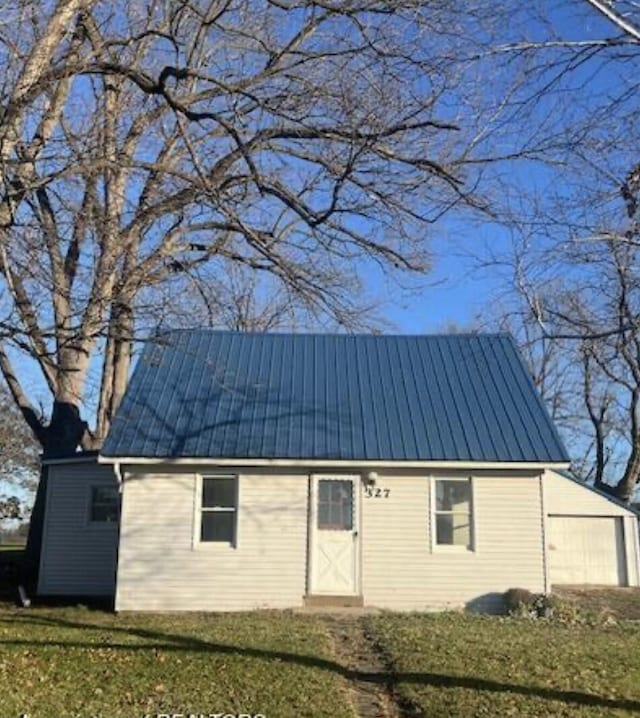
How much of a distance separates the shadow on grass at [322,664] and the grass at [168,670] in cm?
2

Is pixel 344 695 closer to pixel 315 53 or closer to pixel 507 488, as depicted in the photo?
pixel 507 488

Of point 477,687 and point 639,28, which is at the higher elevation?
point 639,28

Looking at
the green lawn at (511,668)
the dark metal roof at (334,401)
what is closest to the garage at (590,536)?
the dark metal roof at (334,401)

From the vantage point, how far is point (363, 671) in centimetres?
948

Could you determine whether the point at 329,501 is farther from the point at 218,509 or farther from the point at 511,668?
the point at 511,668

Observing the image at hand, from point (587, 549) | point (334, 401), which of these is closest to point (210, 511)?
point (334, 401)

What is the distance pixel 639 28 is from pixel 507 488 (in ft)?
34.3

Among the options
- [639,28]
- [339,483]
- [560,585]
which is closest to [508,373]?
[339,483]

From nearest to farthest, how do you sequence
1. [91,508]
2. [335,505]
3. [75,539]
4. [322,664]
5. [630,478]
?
[322,664] → [335,505] → [75,539] → [91,508] → [630,478]

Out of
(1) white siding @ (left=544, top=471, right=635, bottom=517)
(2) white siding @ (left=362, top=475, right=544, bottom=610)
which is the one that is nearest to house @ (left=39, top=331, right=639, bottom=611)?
(2) white siding @ (left=362, top=475, right=544, bottom=610)

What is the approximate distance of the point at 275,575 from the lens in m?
15.7

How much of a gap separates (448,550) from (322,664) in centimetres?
675

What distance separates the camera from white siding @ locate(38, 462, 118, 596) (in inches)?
738

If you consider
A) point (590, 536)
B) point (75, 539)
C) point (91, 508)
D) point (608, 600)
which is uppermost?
point (91, 508)
